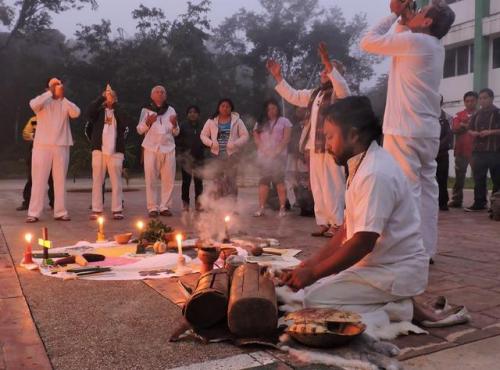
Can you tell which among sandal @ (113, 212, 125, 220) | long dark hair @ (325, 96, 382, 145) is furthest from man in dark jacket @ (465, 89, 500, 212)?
long dark hair @ (325, 96, 382, 145)

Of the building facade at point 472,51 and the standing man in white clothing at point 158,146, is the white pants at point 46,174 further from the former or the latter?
the building facade at point 472,51

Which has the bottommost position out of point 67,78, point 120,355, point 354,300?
point 120,355

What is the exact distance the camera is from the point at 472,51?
23.5 metres

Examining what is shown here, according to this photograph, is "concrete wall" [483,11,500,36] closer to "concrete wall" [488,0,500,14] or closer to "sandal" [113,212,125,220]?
"concrete wall" [488,0,500,14]

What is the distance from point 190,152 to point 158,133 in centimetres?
84

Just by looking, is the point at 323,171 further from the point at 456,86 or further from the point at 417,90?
the point at 456,86

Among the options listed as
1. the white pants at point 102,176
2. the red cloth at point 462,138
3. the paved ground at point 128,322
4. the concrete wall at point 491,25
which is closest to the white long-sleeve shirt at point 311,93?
the paved ground at point 128,322

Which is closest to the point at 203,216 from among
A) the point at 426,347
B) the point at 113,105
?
the point at 113,105

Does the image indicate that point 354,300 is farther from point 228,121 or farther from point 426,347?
point 228,121

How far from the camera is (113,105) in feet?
A: 28.8

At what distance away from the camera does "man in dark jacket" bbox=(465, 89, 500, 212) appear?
9.33 metres

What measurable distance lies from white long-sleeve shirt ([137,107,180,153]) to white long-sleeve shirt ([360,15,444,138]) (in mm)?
4950

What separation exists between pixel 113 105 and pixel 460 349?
7.09m

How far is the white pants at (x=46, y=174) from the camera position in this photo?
26.9 ft
